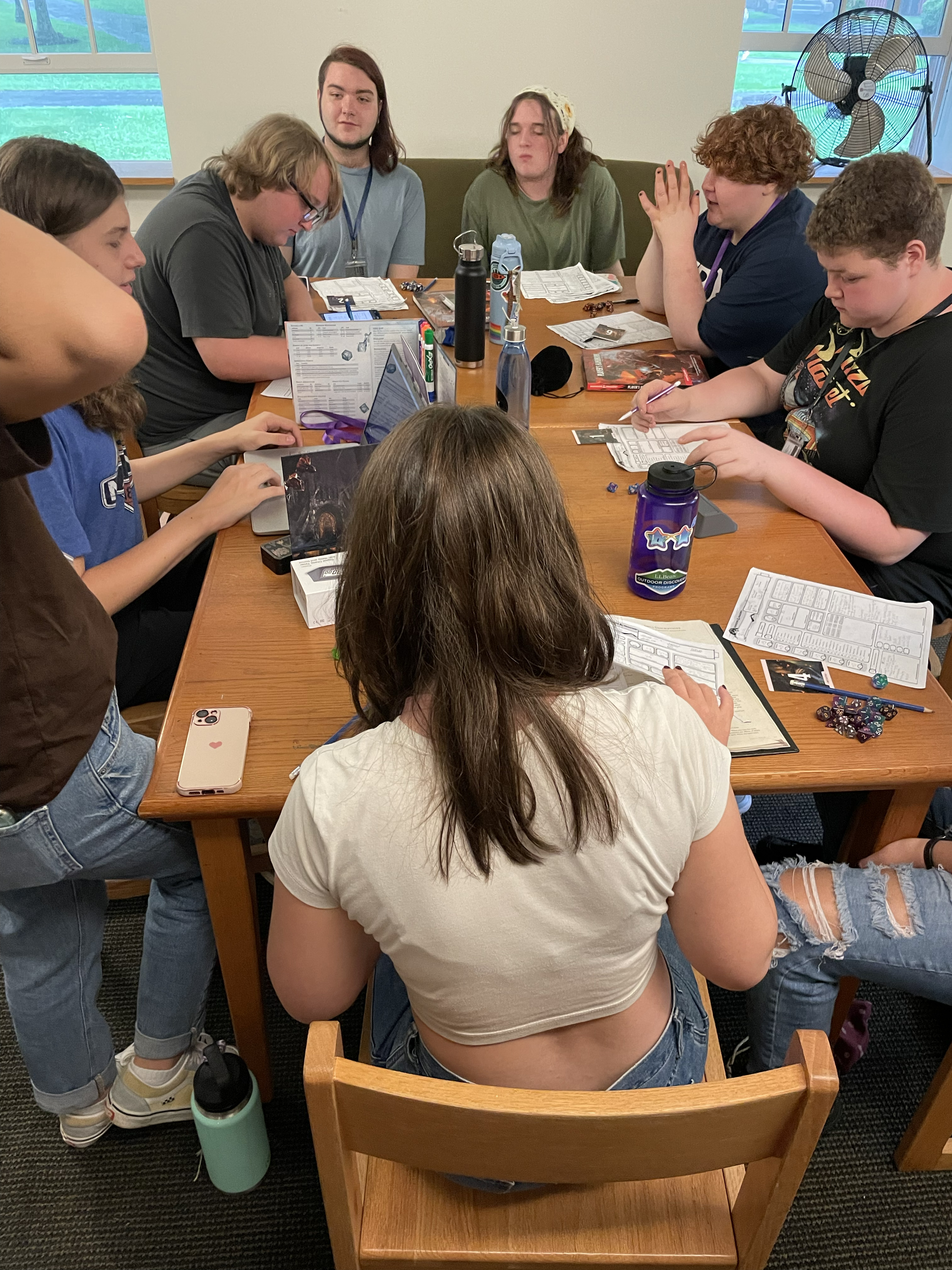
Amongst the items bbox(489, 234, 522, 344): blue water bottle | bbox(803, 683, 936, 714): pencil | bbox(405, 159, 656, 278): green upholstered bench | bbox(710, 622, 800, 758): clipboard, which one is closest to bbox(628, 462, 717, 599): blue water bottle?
bbox(710, 622, 800, 758): clipboard

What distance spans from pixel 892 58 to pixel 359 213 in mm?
2013

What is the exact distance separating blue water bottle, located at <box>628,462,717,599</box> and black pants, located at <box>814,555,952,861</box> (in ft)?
1.46

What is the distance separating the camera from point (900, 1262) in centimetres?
134

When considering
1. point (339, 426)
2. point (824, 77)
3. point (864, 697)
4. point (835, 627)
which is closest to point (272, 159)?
point (339, 426)

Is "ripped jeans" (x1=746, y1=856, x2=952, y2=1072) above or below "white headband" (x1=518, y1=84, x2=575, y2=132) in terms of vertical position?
below

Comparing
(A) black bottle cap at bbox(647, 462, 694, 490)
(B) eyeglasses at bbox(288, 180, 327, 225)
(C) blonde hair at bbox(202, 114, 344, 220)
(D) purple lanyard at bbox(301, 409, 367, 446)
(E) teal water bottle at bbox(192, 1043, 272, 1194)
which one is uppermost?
(C) blonde hair at bbox(202, 114, 344, 220)

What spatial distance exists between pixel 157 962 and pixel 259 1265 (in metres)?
0.46

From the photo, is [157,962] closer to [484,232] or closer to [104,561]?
[104,561]

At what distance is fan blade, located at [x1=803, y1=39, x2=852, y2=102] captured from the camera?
3.37 m

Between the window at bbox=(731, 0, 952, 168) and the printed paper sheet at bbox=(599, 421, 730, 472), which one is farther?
the window at bbox=(731, 0, 952, 168)

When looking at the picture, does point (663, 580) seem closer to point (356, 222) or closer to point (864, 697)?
point (864, 697)

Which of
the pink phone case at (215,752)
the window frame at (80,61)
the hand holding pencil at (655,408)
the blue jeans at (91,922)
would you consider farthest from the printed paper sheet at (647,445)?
the window frame at (80,61)

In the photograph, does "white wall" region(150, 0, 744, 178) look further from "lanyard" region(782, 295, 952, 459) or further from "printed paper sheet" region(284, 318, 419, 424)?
"lanyard" region(782, 295, 952, 459)

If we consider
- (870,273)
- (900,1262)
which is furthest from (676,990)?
(870,273)
